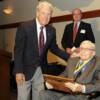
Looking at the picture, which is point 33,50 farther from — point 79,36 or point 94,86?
point 79,36

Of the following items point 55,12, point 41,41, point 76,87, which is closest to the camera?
point 76,87

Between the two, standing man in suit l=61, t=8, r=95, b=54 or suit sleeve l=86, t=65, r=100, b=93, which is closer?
suit sleeve l=86, t=65, r=100, b=93

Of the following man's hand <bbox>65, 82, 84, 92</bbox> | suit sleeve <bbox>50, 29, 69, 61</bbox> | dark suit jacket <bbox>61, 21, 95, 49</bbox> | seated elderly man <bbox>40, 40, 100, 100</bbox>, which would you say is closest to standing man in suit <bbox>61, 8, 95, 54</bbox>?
dark suit jacket <bbox>61, 21, 95, 49</bbox>

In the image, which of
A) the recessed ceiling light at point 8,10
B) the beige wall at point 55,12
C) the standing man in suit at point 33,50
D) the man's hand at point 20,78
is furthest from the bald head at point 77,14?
the recessed ceiling light at point 8,10

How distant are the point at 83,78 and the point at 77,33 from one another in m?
2.28

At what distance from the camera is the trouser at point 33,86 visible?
316 centimetres

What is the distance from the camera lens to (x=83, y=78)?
10.2 ft

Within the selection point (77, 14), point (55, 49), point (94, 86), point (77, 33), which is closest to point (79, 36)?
point (77, 33)

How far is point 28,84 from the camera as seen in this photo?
319 cm

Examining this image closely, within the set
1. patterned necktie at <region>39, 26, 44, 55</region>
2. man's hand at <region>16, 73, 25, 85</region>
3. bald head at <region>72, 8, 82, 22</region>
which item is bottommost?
man's hand at <region>16, 73, 25, 85</region>

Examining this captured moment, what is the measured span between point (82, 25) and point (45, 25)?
217 cm

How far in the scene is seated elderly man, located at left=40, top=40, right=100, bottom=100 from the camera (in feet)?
9.54

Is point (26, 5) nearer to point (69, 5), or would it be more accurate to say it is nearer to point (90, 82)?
point (69, 5)

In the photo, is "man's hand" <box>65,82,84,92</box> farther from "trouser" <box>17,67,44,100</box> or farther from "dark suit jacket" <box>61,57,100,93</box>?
"trouser" <box>17,67,44,100</box>
